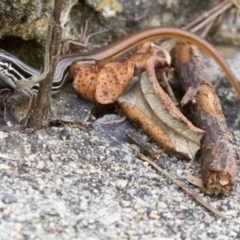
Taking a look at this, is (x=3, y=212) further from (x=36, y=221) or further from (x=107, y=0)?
(x=107, y=0)

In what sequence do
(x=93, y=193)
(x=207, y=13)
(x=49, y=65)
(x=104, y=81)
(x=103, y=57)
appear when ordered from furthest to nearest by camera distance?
(x=207, y=13) → (x=103, y=57) → (x=104, y=81) → (x=49, y=65) → (x=93, y=193)

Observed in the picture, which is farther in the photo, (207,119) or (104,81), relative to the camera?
(104,81)


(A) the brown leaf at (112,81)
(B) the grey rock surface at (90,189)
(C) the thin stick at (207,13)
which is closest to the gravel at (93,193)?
(B) the grey rock surface at (90,189)

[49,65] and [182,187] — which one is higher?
[49,65]

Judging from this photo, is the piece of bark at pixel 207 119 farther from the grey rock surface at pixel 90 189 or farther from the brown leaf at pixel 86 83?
the brown leaf at pixel 86 83

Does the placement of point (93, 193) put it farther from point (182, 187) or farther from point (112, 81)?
point (112, 81)

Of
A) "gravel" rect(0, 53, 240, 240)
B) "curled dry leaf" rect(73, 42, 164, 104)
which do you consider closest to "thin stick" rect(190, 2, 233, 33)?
"curled dry leaf" rect(73, 42, 164, 104)

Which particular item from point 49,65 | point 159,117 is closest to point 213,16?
point 159,117
